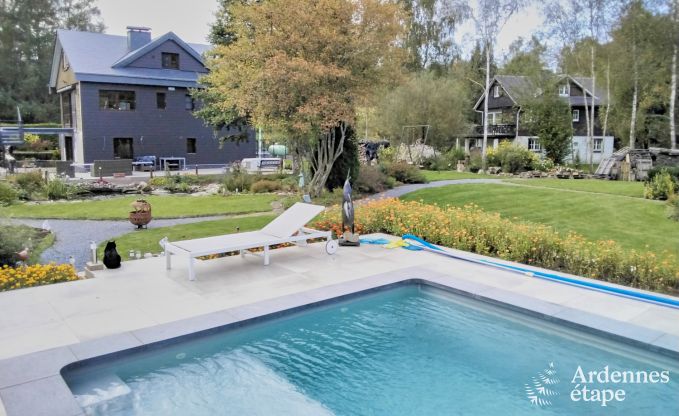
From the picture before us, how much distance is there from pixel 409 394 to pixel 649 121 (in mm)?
35440

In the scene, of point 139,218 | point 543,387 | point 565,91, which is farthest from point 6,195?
point 565,91

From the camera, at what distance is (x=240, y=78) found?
569 inches

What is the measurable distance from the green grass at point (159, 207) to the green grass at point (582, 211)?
5.17m

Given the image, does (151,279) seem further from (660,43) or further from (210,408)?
(660,43)

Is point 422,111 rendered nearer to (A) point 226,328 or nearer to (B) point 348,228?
(B) point 348,228

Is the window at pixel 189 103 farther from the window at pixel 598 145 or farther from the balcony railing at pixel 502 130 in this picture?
the window at pixel 598 145

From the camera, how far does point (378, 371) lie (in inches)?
195

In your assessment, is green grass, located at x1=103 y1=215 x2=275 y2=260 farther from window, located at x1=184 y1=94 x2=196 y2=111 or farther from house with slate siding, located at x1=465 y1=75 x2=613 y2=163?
house with slate siding, located at x1=465 y1=75 x2=613 y2=163

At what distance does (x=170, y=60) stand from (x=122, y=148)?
6363 mm

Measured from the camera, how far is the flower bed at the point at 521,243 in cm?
713

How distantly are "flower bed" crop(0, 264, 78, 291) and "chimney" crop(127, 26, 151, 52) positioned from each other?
2781 centimetres

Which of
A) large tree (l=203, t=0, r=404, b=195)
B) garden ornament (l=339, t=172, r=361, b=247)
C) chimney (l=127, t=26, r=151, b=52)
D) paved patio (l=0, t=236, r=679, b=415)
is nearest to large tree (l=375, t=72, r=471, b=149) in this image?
chimney (l=127, t=26, r=151, b=52)

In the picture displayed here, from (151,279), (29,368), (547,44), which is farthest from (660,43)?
(29,368)

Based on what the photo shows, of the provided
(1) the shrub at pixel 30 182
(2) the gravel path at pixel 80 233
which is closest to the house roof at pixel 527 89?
(2) the gravel path at pixel 80 233
